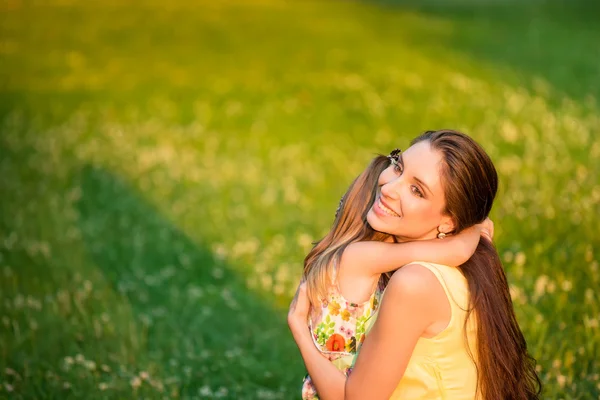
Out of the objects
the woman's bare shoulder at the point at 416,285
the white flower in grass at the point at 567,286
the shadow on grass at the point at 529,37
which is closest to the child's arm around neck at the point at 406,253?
the woman's bare shoulder at the point at 416,285

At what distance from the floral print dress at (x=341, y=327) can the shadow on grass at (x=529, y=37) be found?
33.5ft

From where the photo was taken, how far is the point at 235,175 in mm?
12016

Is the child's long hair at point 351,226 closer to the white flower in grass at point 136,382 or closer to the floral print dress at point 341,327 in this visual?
the floral print dress at point 341,327

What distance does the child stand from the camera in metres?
4.16

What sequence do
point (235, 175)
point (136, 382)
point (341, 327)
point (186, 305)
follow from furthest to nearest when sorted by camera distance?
1. point (235, 175)
2. point (186, 305)
3. point (136, 382)
4. point (341, 327)

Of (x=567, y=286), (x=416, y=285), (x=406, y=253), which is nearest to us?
(x=416, y=285)

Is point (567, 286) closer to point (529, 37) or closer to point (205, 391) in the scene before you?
point (205, 391)

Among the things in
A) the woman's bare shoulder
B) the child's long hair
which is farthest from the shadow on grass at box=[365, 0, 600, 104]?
the woman's bare shoulder

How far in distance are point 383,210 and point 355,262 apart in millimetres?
282

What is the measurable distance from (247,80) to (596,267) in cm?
1062

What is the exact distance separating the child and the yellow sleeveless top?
126 millimetres

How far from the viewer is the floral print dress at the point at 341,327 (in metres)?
4.38

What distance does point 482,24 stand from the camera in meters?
21.7

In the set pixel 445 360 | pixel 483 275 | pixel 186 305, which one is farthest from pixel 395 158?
pixel 186 305
